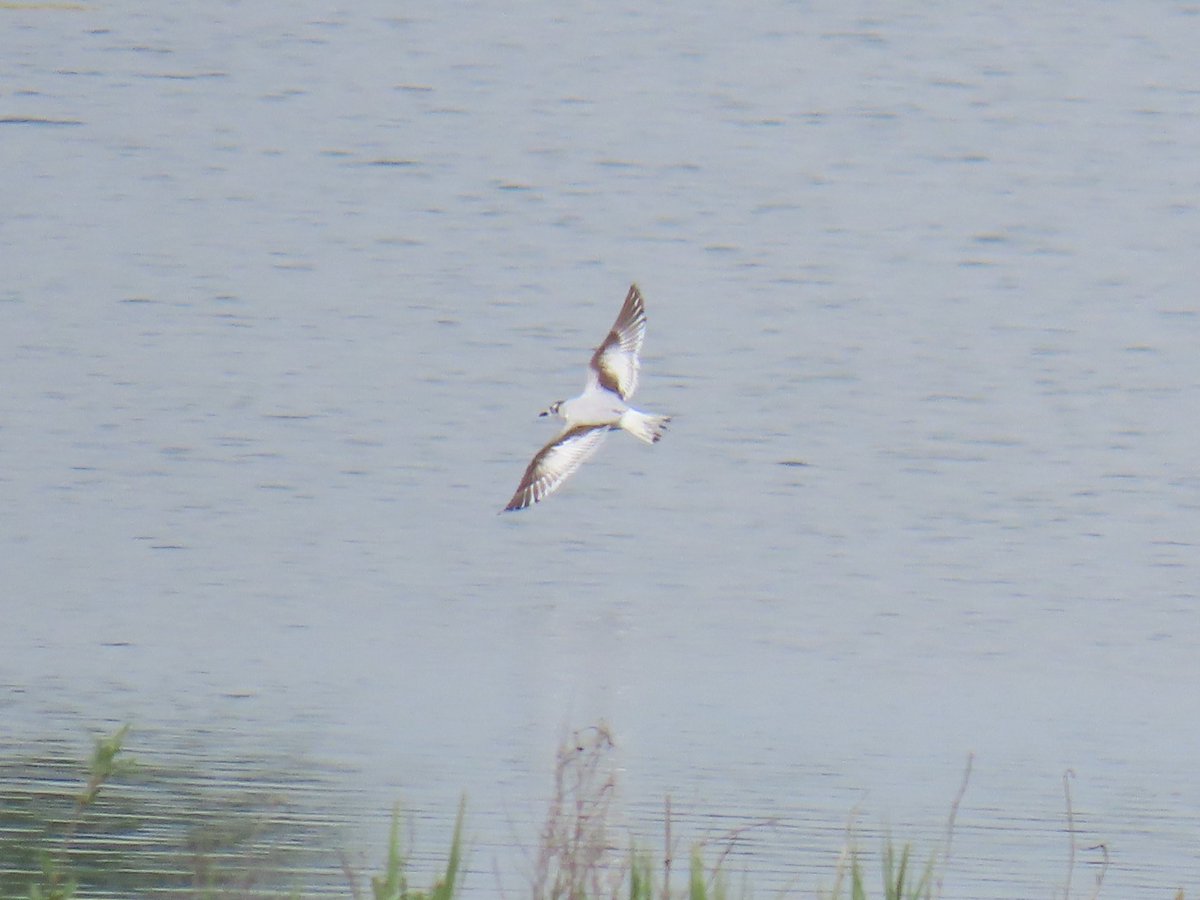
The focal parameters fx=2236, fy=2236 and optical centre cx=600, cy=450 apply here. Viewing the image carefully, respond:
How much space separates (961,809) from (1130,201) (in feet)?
38.8

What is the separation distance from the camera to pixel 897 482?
13.6 metres

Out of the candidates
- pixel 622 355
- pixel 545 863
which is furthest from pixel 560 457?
pixel 545 863

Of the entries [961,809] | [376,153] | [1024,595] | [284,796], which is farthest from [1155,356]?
[284,796]

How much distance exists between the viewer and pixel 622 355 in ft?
35.3

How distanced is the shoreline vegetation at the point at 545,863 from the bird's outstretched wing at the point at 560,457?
11.1 ft

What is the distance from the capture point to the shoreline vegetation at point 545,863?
351cm

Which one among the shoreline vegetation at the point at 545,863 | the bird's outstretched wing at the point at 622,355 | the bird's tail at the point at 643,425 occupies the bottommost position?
the shoreline vegetation at the point at 545,863

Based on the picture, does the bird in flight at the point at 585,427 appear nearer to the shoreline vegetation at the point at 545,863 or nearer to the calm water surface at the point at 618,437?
the calm water surface at the point at 618,437

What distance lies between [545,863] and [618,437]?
11.4 metres

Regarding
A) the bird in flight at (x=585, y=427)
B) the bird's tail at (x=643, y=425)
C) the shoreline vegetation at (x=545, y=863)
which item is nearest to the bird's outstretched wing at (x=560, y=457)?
the bird in flight at (x=585, y=427)

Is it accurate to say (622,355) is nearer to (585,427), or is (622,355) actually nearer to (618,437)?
(585,427)

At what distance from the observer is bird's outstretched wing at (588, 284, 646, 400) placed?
34.4ft

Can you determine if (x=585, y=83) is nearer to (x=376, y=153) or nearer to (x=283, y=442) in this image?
(x=376, y=153)

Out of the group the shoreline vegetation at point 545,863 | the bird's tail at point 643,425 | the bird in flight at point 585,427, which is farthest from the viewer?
the bird in flight at point 585,427
